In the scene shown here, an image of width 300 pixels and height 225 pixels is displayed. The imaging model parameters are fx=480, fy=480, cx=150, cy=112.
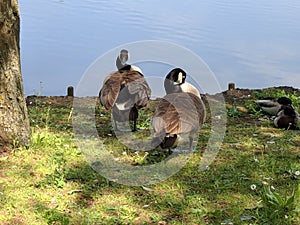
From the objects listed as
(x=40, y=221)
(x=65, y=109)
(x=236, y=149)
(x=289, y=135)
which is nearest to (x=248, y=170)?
(x=236, y=149)

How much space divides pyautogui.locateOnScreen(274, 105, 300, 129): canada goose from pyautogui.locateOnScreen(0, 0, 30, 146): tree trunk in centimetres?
432

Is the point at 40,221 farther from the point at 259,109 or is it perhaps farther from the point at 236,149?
the point at 259,109

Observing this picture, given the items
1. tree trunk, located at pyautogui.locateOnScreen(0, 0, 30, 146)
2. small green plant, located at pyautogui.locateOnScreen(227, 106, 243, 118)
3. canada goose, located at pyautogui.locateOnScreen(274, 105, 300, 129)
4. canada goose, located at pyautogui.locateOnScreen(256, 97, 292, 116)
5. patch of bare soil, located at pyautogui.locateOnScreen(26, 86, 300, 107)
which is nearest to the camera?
tree trunk, located at pyautogui.locateOnScreen(0, 0, 30, 146)

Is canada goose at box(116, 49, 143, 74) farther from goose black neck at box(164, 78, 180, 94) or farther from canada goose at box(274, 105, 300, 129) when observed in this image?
canada goose at box(274, 105, 300, 129)

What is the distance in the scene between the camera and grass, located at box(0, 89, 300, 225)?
4.84 metres

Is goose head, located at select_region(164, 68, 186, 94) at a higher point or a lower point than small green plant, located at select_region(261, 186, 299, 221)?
higher

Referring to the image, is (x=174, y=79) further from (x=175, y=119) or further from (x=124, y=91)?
(x=175, y=119)

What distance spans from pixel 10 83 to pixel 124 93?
197 cm

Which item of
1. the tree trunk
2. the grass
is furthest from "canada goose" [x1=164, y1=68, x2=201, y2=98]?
the tree trunk

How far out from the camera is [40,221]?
4699 millimetres

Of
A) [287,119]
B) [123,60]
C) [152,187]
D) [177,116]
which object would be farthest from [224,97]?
[152,187]

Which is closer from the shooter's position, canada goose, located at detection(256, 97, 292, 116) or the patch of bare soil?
canada goose, located at detection(256, 97, 292, 116)

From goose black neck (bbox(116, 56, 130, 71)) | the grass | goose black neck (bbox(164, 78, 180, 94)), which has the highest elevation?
goose black neck (bbox(116, 56, 130, 71))

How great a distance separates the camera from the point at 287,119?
818 centimetres
